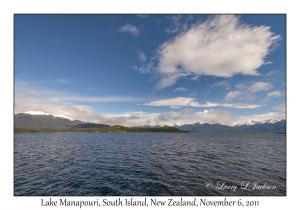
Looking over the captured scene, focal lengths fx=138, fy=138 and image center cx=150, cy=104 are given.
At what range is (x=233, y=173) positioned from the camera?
95.7ft
